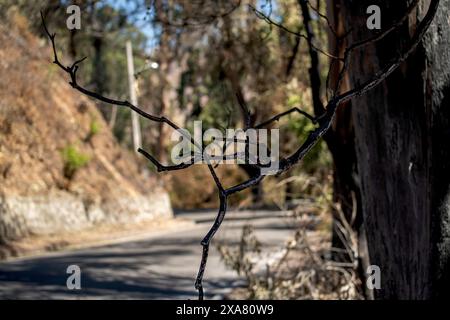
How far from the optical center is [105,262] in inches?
629

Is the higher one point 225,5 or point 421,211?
point 225,5

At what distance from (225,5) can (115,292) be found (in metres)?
4.36

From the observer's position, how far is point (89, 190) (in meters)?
25.9

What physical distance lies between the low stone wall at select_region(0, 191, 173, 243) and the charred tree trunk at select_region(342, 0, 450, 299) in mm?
14432

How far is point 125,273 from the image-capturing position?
14.3 m

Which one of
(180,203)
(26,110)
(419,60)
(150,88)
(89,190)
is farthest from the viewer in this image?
(180,203)

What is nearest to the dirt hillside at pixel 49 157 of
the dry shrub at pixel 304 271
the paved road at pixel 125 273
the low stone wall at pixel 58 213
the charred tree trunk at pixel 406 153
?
the low stone wall at pixel 58 213

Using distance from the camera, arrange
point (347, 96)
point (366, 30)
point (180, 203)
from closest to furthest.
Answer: point (347, 96) → point (366, 30) → point (180, 203)

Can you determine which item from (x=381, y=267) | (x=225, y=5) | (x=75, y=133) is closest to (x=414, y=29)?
(x=381, y=267)

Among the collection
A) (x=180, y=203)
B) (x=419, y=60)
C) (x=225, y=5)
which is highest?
(x=225, y=5)

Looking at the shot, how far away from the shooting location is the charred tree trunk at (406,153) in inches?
178

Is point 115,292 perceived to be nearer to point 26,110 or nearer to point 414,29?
point 414,29

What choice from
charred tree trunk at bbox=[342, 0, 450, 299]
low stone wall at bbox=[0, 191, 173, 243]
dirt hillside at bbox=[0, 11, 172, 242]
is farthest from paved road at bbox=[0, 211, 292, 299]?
charred tree trunk at bbox=[342, 0, 450, 299]
